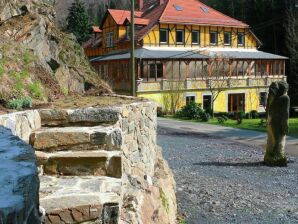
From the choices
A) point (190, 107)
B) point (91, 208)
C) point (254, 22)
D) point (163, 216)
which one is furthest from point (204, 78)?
point (91, 208)

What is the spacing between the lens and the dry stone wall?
3445 millimetres

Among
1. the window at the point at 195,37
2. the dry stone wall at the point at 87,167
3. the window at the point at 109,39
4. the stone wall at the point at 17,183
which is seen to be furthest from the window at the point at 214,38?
the stone wall at the point at 17,183

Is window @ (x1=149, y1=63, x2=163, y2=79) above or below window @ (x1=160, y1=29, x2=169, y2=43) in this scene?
below

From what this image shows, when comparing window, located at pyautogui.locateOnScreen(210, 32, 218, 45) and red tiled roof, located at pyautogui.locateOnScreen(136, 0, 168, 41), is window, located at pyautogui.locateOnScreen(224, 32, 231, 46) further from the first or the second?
red tiled roof, located at pyautogui.locateOnScreen(136, 0, 168, 41)

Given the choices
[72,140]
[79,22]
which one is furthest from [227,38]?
[72,140]

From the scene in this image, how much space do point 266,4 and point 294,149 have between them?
120ft

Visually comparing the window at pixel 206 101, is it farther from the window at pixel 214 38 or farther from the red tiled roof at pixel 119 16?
the red tiled roof at pixel 119 16

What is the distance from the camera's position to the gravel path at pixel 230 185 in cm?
837

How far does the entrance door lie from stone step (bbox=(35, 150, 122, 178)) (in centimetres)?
3476

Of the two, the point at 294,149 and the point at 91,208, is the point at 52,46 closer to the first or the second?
the point at 91,208

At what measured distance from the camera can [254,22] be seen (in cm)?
5066

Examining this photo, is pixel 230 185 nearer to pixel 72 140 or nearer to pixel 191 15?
pixel 72 140

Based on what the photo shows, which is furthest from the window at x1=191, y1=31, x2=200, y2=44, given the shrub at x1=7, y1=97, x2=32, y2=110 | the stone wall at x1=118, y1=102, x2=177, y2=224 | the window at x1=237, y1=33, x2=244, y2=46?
the shrub at x1=7, y1=97, x2=32, y2=110

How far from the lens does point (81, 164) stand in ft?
14.3
